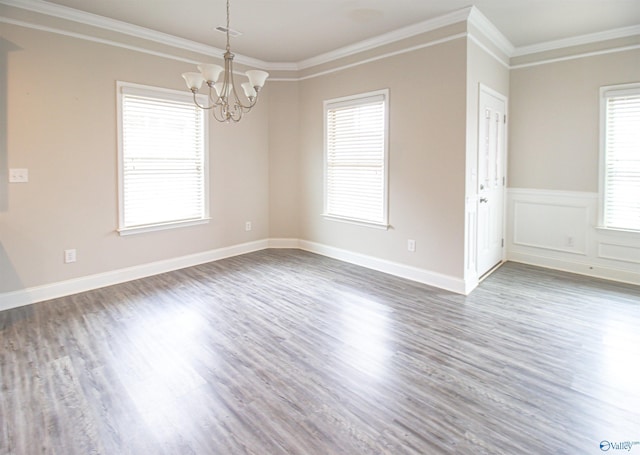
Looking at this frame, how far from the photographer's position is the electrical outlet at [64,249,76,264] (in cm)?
384

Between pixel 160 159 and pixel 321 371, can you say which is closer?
pixel 321 371

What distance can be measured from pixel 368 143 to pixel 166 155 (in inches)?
99.4

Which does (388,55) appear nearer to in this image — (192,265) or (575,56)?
(575,56)

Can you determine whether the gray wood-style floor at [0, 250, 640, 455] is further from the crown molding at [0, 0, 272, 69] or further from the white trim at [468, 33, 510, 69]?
the crown molding at [0, 0, 272, 69]

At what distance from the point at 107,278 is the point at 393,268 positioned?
330 cm

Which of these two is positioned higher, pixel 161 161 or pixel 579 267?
pixel 161 161

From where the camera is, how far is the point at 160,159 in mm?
4527

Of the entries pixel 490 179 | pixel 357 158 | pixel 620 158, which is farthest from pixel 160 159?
pixel 620 158

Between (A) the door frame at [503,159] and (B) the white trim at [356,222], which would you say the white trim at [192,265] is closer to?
(B) the white trim at [356,222]

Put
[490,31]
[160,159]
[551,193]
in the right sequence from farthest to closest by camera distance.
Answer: [551,193] < [160,159] < [490,31]

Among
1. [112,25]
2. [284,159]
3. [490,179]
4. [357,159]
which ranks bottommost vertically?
[490,179]

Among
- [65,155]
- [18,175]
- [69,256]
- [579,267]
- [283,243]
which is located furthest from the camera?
[283,243]

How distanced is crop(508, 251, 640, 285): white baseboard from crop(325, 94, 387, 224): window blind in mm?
2110

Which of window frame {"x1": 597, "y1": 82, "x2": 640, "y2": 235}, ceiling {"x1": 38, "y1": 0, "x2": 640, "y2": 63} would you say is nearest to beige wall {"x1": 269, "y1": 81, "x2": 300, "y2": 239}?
ceiling {"x1": 38, "y1": 0, "x2": 640, "y2": 63}
